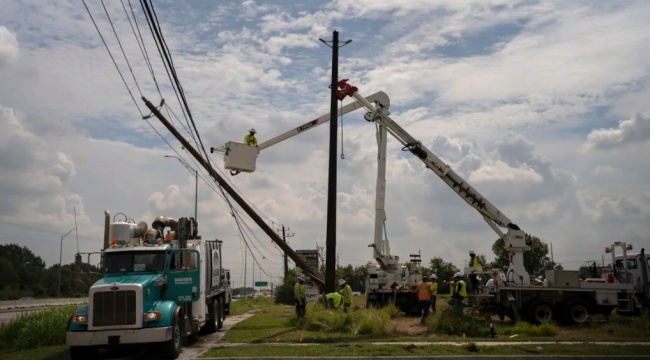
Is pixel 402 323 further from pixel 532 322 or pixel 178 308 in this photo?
pixel 178 308

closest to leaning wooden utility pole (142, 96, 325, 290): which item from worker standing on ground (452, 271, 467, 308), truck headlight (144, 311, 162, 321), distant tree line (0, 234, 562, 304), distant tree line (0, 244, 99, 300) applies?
worker standing on ground (452, 271, 467, 308)

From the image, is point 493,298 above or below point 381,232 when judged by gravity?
below

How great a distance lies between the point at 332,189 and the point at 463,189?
200 inches

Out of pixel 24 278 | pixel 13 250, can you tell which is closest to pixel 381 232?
pixel 24 278

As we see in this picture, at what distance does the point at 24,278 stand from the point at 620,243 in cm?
9650

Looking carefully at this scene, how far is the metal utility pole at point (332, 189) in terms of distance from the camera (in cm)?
2295

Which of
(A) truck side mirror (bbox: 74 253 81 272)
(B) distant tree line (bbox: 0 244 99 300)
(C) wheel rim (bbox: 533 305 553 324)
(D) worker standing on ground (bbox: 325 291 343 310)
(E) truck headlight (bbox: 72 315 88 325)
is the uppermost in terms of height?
(A) truck side mirror (bbox: 74 253 81 272)

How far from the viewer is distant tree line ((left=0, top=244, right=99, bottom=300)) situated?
93.2m

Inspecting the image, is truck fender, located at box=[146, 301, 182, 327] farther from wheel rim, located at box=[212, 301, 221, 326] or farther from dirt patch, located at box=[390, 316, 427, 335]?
dirt patch, located at box=[390, 316, 427, 335]

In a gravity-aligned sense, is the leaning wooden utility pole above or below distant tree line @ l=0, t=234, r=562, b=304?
above

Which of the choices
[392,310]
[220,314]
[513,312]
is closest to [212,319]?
[220,314]

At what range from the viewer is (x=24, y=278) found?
100625mm

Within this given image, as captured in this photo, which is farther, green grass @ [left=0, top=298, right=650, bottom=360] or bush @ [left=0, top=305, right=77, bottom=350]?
bush @ [left=0, top=305, right=77, bottom=350]

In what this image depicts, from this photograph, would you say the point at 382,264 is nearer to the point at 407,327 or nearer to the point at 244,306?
the point at 407,327
